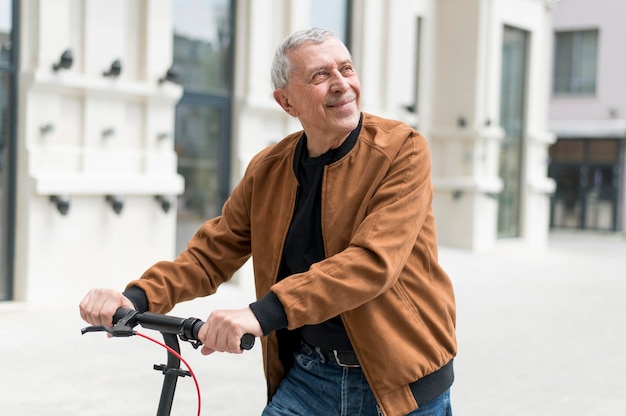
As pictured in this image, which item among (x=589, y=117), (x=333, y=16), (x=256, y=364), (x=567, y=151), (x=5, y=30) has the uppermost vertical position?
(x=333, y=16)

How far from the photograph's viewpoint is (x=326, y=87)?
253cm

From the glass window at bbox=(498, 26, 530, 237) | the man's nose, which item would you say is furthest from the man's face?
the glass window at bbox=(498, 26, 530, 237)

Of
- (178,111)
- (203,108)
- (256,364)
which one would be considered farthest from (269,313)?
(203,108)

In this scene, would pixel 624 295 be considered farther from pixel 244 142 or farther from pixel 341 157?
pixel 341 157

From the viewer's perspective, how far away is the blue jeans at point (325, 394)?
2.63 m

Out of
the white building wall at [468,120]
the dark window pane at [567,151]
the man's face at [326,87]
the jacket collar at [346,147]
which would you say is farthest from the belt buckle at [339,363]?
the dark window pane at [567,151]

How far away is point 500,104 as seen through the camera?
1788 centimetres

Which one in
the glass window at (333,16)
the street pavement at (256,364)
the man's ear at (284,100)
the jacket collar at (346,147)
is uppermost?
the glass window at (333,16)

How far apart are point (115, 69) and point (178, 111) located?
1763 mm

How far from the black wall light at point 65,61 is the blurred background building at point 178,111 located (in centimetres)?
2

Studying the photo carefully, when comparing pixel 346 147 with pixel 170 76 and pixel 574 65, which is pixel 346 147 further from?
pixel 574 65

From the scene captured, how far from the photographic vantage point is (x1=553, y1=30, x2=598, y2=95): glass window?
27719 mm

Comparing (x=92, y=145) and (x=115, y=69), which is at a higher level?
(x=115, y=69)

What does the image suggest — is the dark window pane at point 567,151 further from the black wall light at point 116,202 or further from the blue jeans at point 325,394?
the blue jeans at point 325,394
